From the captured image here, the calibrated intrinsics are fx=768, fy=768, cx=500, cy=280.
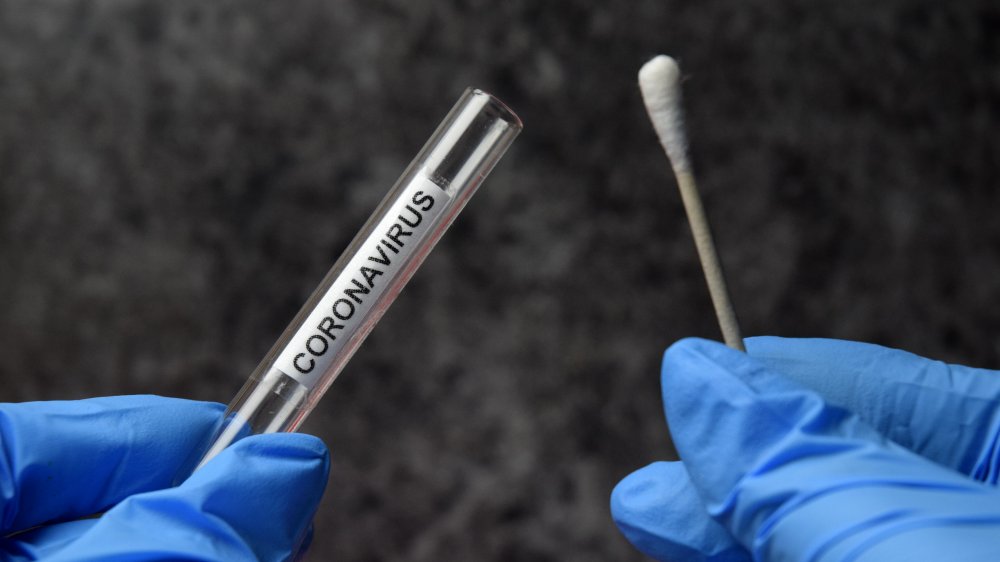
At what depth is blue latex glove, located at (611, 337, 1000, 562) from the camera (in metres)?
0.55

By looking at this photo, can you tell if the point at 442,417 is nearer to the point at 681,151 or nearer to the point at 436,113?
the point at 436,113

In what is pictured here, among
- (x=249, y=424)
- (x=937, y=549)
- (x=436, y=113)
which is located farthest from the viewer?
(x=436, y=113)

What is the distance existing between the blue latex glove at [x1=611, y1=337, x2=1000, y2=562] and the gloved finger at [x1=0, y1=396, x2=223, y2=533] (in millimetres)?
411

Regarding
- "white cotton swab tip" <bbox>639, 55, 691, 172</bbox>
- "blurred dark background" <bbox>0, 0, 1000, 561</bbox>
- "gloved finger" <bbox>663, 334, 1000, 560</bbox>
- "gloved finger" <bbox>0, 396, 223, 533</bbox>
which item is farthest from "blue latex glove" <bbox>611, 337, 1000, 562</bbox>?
"gloved finger" <bbox>0, 396, 223, 533</bbox>

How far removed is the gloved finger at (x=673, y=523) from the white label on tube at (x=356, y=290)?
30 cm

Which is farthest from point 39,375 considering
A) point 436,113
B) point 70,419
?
point 436,113

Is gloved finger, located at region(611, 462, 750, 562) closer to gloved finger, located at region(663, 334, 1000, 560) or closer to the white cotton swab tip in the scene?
gloved finger, located at region(663, 334, 1000, 560)

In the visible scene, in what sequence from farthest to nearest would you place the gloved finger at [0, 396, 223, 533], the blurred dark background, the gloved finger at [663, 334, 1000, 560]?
the blurred dark background → the gloved finger at [0, 396, 223, 533] → the gloved finger at [663, 334, 1000, 560]

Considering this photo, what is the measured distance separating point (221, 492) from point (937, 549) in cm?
53

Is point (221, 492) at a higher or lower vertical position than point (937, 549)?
lower

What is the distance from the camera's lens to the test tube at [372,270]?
0.63 metres

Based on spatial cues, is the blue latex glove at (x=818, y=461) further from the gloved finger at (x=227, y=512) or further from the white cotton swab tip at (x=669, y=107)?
the gloved finger at (x=227, y=512)

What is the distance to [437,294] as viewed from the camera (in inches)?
39.4

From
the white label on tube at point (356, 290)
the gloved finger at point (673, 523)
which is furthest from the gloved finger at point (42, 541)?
the gloved finger at point (673, 523)
